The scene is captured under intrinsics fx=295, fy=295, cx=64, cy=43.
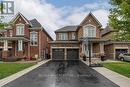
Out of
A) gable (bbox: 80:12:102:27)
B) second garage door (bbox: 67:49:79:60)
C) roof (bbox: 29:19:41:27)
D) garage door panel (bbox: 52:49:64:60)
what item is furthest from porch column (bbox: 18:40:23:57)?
gable (bbox: 80:12:102:27)

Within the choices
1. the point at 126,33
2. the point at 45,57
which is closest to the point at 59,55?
the point at 45,57

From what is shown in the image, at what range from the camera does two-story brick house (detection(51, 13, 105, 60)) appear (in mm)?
57888

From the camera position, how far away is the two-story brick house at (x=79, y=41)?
57888 mm

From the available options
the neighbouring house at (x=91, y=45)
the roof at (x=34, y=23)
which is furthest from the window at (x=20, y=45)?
the neighbouring house at (x=91, y=45)

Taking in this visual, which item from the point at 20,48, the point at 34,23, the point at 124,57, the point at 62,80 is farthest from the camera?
the point at 34,23

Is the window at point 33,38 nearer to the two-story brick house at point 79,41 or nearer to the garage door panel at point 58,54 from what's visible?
the two-story brick house at point 79,41

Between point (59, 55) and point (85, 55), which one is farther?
point (59, 55)

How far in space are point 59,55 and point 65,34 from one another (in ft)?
33.9

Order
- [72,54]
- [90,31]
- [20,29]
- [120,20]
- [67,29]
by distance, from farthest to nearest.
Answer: [67,29] → [72,54] → [90,31] → [20,29] → [120,20]

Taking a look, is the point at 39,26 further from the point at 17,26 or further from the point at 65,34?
the point at 65,34

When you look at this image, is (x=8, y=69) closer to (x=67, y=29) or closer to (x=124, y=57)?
(x=124, y=57)

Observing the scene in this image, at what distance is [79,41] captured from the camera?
59625 mm

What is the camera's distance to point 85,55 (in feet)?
177

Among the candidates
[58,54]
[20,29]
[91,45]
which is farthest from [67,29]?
[20,29]
